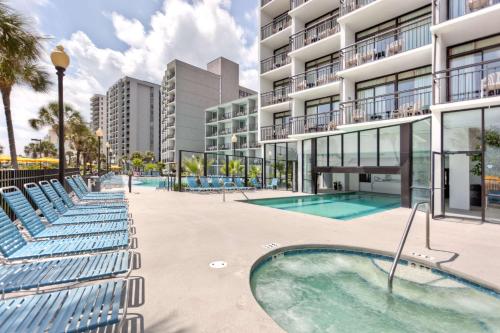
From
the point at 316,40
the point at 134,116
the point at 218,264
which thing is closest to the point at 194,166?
the point at 316,40

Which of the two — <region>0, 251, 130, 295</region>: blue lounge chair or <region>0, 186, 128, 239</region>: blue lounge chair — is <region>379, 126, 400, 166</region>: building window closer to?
<region>0, 186, 128, 239</region>: blue lounge chair

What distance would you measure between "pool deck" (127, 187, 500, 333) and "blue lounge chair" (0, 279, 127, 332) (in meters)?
0.59

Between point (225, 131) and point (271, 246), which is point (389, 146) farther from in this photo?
point (225, 131)

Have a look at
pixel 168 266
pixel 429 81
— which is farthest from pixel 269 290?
pixel 429 81

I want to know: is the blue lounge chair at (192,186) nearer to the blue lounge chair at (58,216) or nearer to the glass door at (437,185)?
the blue lounge chair at (58,216)

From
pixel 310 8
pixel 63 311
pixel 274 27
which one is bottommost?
pixel 63 311

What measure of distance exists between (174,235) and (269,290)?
9.38ft

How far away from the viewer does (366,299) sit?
3.53 meters

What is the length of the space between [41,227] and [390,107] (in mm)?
15201

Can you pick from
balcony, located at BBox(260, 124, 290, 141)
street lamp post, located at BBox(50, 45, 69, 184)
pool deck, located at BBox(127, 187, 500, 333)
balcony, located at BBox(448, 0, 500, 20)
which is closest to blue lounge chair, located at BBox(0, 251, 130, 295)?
pool deck, located at BBox(127, 187, 500, 333)

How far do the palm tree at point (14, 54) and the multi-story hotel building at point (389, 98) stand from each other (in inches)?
589

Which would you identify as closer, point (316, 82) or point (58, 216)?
point (58, 216)

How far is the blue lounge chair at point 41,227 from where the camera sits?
3.81 m

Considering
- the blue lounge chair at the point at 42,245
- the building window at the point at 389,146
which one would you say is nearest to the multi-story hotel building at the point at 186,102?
the building window at the point at 389,146
